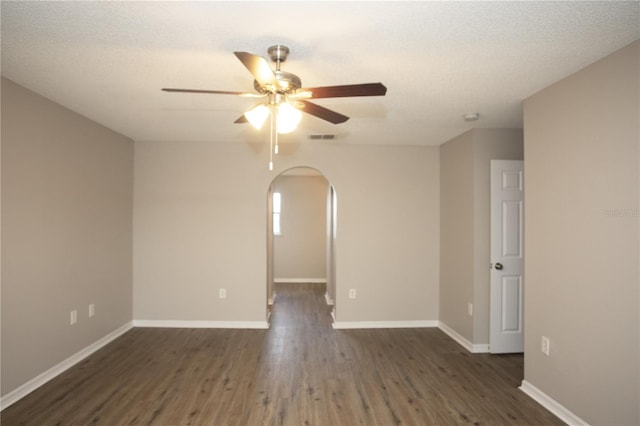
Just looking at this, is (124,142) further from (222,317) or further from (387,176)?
(387,176)

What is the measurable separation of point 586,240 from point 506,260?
1.41 meters

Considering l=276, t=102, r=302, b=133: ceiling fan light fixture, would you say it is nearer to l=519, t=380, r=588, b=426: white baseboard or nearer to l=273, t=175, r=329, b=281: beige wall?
l=519, t=380, r=588, b=426: white baseboard

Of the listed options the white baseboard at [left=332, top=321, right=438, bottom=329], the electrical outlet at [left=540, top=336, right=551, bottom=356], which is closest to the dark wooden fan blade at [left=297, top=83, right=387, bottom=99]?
the electrical outlet at [left=540, top=336, right=551, bottom=356]

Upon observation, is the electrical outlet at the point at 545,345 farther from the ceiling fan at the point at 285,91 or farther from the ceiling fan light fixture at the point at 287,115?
the ceiling fan light fixture at the point at 287,115

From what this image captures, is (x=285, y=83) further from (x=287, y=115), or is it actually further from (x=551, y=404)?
(x=551, y=404)

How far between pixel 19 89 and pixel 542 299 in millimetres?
4403

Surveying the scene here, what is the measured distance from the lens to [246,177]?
14.3ft

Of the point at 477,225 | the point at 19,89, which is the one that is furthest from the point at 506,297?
the point at 19,89

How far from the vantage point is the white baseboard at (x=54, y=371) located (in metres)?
2.44

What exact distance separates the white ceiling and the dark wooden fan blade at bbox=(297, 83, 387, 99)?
321mm

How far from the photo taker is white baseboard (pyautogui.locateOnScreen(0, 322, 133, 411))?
2.44 meters

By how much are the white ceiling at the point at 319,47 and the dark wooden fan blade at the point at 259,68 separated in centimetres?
29

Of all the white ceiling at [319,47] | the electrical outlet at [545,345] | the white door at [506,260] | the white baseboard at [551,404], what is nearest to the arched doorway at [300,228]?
the white door at [506,260]

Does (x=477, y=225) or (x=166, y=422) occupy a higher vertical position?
(x=477, y=225)
